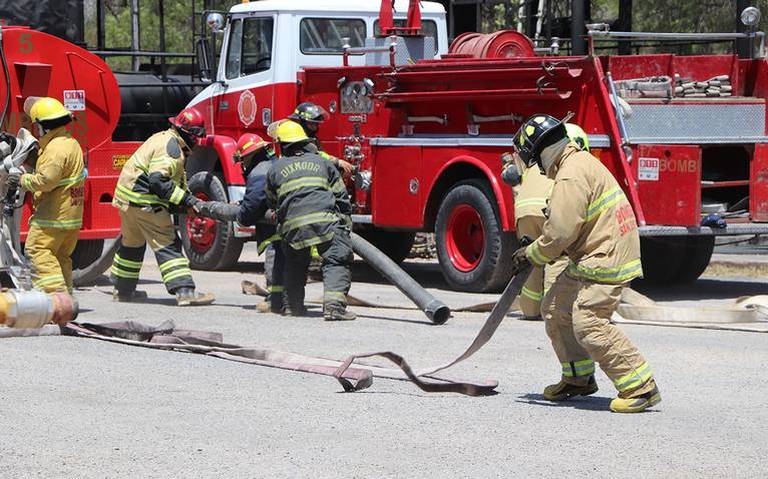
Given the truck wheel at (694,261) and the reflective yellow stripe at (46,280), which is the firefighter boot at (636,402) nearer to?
the reflective yellow stripe at (46,280)

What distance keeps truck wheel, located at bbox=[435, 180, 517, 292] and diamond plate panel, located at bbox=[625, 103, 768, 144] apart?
150 cm

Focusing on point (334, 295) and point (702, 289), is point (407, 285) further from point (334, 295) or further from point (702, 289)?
point (702, 289)

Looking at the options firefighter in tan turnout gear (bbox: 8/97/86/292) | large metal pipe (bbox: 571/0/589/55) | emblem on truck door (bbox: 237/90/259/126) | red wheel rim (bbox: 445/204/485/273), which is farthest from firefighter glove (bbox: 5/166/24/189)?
large metal pipe (bbox: 571/0/589/55)

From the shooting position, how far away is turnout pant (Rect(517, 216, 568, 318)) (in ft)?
26.3

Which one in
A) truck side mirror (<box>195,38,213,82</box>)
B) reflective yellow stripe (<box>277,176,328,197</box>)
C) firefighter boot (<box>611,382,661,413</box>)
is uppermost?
truck side mirror (<box>195,38,213,82</box>)

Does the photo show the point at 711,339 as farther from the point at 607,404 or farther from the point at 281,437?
the point at 281,437

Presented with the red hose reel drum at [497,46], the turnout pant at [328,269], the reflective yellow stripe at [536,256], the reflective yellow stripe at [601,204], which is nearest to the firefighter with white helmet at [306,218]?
the turnout pant at [328,269]

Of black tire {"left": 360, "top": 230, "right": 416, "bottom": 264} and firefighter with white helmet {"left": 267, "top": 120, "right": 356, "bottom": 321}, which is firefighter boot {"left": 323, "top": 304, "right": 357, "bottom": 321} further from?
black tire {"left": 360, "top": 230, "right": 416, "bottom": 264}

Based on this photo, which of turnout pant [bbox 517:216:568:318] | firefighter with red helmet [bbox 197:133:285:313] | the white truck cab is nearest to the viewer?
turnout pant [bbox 517:216:568:318]

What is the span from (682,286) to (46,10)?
7840 mm

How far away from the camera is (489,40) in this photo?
13.8 m

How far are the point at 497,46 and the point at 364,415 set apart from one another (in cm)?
738

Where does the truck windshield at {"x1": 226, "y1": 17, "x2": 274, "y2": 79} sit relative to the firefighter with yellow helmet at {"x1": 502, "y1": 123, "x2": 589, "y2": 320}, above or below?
above

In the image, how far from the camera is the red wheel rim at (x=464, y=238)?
1345cm
